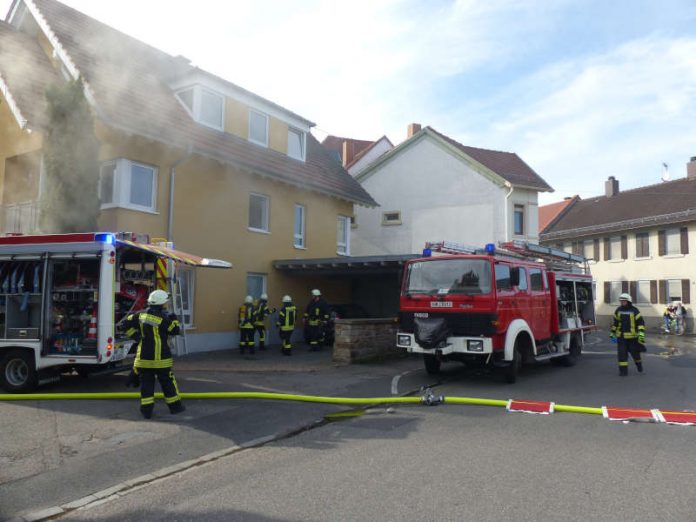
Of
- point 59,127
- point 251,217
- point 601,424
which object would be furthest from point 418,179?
point 601,424

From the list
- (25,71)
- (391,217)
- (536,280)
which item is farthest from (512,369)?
(391,217)

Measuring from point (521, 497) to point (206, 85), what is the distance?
1418 centimetres

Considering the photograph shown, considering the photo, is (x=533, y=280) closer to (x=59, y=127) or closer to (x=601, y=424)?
(x=601, y=424)

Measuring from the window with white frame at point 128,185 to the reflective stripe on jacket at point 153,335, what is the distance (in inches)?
246

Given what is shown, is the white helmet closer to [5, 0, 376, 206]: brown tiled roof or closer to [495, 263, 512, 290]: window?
[495, 263, 512, 290]: window

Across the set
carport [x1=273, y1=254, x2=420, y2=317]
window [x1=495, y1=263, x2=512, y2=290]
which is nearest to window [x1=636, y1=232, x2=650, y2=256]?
carport [x1=273, y1=254, x2=420, y2=317]

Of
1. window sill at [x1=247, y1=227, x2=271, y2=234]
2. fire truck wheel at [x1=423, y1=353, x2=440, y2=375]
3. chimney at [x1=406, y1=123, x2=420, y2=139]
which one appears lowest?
fire truck wheel at [x1=423, y1=353, x2=440, y2=375]

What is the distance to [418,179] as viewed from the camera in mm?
26609

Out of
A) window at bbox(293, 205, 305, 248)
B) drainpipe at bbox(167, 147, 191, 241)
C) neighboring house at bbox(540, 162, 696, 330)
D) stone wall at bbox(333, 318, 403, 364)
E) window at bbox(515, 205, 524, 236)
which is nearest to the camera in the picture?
stone wall at bbox(333, 318, 403, 364)

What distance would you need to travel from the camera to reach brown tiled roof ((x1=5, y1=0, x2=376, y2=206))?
12.4m

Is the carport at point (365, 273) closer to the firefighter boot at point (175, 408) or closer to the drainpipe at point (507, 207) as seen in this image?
the drainpipe at point (507, 207)

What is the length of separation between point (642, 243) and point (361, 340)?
2429cm

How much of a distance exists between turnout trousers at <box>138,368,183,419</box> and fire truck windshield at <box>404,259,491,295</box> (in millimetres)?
4757

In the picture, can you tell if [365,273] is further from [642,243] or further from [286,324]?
[642,243]
